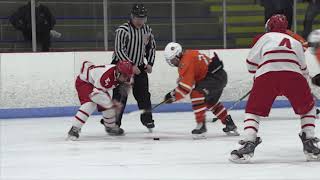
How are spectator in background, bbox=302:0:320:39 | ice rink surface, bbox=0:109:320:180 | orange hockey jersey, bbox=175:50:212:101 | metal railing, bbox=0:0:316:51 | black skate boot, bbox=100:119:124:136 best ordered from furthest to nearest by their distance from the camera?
spectator in background, bbox=302:0:320:39 < metal railing, bbox=0:0:316:51 < black skate boot, bbox=100:119:124:136 < orange hockey jersey, bbox=175:50:212:101 < ice rink surface, bbox=0:109:320:180

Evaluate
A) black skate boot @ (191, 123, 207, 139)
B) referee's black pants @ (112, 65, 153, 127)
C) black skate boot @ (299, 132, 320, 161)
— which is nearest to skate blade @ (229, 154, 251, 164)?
black skate boot @ (299, 132, 320, 161)

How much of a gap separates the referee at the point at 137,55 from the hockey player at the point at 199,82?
57 cm

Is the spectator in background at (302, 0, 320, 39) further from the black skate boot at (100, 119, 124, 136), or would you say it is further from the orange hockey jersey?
the black skate boot at (100, 119, 124, 136)

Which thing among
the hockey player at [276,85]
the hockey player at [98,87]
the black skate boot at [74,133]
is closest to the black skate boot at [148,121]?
the hockey player at [98,87]

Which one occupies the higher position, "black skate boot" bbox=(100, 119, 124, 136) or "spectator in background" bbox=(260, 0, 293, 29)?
"spectator in background" bbox=(260, 0, 293, 29)

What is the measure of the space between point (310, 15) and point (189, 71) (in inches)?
169

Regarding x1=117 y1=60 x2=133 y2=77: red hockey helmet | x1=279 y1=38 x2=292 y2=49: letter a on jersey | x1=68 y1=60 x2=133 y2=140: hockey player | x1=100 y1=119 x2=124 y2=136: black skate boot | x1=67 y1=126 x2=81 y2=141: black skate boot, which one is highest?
→ x1=279 y1=38 x2=292 y2=49: letter a on jersey

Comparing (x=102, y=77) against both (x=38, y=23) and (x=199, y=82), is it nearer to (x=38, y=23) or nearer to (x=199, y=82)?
(x=199, y=82)

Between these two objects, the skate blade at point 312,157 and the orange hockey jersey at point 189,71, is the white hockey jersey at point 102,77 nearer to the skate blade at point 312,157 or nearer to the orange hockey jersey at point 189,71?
the orange hockey jersey at point 189,71

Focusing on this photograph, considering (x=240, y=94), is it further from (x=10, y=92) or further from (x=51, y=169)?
(x=51, y=169)

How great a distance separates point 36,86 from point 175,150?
312 cm

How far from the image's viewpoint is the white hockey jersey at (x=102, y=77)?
5.43 meters

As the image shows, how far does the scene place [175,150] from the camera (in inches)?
193

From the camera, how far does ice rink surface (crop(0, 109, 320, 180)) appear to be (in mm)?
3873
